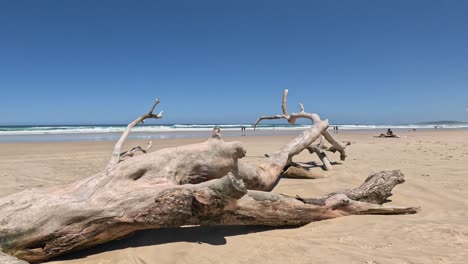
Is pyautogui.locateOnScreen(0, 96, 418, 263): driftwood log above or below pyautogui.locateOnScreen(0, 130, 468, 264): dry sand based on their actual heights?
above

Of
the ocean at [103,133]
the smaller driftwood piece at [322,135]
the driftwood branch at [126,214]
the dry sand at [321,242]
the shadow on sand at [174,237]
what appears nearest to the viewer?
the driftwood branch at [126,214]

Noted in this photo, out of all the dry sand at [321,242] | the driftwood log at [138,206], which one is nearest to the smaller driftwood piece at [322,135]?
the dry sand at [321,242]

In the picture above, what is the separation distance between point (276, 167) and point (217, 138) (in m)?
1.63

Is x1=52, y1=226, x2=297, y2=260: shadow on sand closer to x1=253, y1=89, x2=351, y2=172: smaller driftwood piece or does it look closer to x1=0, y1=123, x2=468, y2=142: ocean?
x1=253, y1=89, x2=351, y2=172: smaller driftwood piece

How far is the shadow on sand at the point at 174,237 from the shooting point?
9.71 feet

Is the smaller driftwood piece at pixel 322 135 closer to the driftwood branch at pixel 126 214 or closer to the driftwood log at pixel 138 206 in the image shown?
the driftwood log at pixel 138 206

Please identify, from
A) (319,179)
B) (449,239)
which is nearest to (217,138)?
(449,239)

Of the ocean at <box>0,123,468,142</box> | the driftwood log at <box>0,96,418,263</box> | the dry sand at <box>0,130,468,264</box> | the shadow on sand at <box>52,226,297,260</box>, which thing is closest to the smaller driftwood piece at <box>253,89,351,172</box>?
the dry sand at <box>0,130,468,264</box>

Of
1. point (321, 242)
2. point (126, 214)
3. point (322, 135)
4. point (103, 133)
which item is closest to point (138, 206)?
point (126, 214)

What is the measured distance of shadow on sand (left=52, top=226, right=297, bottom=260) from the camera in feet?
9.71

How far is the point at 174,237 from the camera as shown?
128 inches

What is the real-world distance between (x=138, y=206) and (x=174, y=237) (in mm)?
654

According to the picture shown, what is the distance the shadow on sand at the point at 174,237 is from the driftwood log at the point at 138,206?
0.41ft

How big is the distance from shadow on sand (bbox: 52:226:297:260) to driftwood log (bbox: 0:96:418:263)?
0.41 ft
